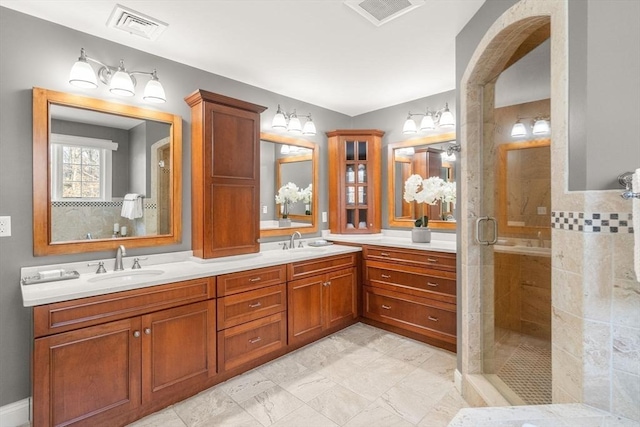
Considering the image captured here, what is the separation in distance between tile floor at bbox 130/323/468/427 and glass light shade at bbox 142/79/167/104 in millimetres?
2200

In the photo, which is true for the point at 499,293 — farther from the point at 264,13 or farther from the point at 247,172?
the point at 264,13

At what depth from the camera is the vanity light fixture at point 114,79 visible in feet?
6.70

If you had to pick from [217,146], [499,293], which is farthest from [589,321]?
[217,146]

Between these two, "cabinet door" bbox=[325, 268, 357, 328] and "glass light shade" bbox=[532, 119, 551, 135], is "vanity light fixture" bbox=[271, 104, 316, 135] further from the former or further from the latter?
"glass light shade" bbox=[532, 119, 551, 135]

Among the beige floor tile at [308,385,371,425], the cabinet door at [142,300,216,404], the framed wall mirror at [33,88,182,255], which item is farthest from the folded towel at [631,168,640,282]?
the framed wall mirror at [33,88,182,255]

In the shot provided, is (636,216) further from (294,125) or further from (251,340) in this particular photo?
(294,125)

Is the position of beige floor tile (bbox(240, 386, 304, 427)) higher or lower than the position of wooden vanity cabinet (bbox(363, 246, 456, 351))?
lower

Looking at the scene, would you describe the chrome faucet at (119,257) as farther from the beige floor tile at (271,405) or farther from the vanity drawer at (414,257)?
the vanity drawer at (414,257)

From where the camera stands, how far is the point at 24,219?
200 cm

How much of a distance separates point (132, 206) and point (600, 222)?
2.84 m

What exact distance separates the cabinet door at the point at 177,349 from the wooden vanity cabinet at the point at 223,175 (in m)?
0.56

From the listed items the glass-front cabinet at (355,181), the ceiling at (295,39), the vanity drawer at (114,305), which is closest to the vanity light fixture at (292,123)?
the ceiling at (295,39)

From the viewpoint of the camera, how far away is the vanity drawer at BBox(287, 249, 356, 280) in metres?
2.87

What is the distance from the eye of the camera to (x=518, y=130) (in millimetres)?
2104
